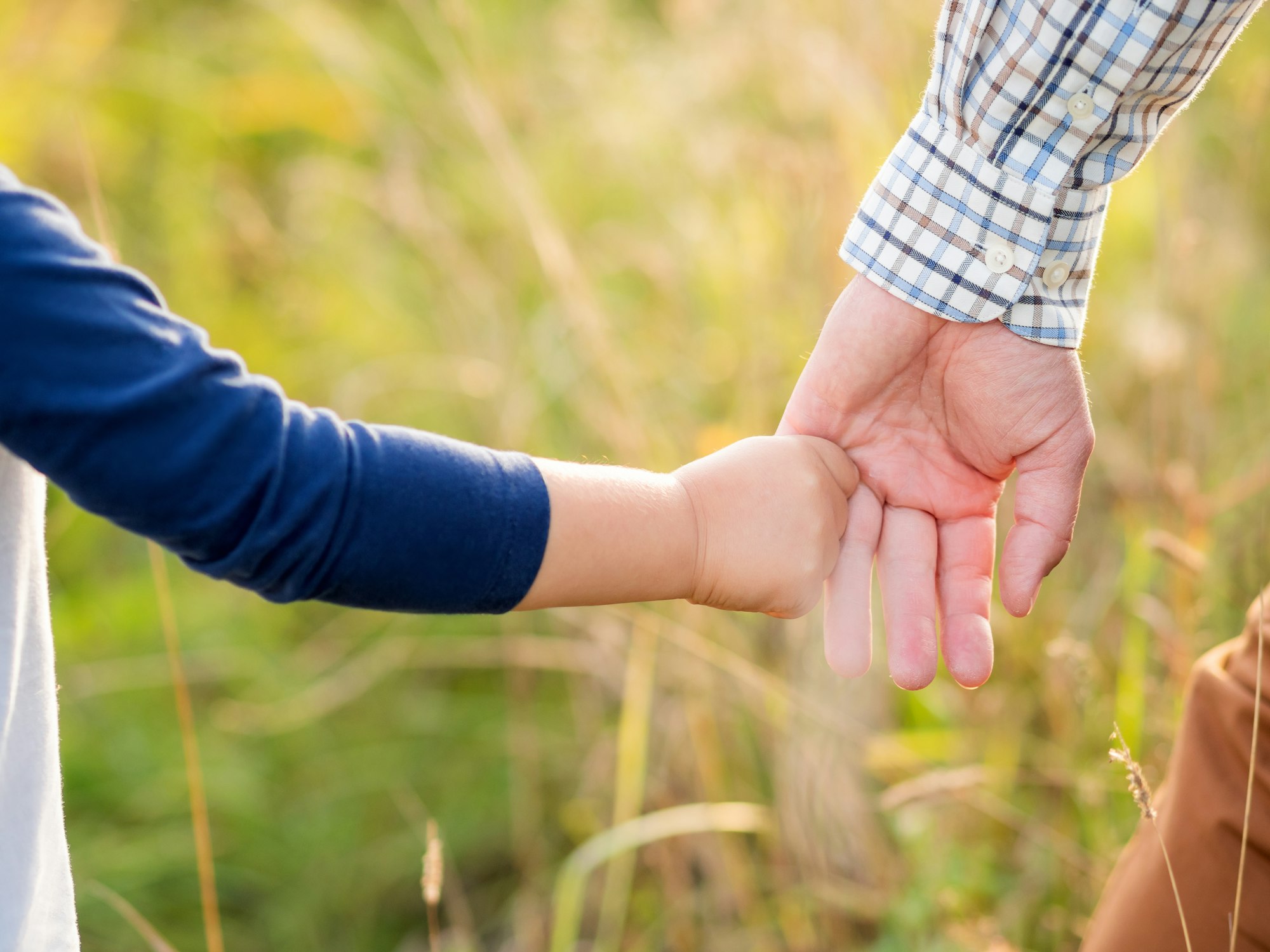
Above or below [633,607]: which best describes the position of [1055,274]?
above

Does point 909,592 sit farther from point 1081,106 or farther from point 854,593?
point 1081,106

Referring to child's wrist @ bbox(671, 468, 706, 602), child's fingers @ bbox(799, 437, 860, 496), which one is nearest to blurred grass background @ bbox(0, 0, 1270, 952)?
child's fingers @ bbox(799, 437, 860, 496)

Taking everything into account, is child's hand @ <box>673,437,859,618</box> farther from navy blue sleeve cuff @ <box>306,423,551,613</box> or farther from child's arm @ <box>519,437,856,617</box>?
navy blue sleeve cuff @ <box>306,423,551,613</box>

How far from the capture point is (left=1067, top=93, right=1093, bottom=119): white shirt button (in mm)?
822

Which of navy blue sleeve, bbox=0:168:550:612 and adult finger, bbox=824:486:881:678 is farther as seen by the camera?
adult finger, bbox=824:486:881:678

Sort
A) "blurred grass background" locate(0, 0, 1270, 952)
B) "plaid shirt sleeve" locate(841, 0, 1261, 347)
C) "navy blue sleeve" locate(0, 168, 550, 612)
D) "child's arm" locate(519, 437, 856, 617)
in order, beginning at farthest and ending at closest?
"blurred grass background" locate(0, 0, 1270, 952) → "plaid shirt sleeve" locate(841, 0, 1261, 347) → "child's arm" locate(519, 437, 856, 617) → "navy blue sleeve" locate(0, 168, 550, 612)

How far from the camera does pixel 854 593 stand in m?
0.87

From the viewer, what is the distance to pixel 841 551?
2.93 feet

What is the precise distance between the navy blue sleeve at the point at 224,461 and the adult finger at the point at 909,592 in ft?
1.10

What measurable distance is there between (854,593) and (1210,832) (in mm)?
342

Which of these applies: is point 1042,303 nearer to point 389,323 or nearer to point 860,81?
point 860,81

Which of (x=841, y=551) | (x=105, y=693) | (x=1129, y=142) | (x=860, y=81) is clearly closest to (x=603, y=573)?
(x=841, y=551)

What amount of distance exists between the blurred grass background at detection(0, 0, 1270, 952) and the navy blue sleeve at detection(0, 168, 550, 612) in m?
0.43

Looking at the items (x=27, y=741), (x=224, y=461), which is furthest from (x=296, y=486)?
(x=27, y=741)
